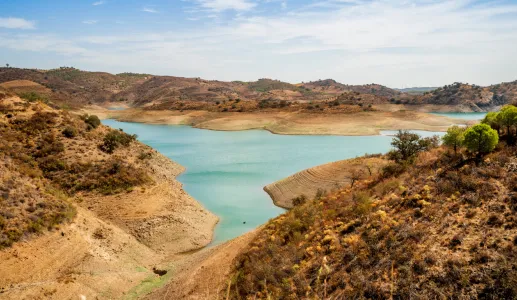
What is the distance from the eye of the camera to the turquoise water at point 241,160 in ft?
93.2

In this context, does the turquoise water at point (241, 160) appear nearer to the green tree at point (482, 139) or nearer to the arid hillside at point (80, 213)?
the arid hillside at point (80, 213)

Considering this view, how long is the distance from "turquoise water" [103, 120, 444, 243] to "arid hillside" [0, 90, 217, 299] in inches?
114

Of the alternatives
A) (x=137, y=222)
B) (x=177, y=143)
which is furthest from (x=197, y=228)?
(x=177, y=143)

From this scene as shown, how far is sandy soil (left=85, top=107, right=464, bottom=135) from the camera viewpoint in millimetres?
69875

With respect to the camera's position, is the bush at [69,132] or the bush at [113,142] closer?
the bush at [69,132]

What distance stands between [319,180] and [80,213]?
18503mm

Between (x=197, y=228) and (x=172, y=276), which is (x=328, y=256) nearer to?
(x=172, y=276)

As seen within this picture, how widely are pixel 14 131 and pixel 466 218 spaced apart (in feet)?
103

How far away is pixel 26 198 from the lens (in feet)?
62.2

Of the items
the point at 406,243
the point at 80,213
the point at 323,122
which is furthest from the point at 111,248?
the point at 323,122

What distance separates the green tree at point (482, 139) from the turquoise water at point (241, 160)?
1459cm

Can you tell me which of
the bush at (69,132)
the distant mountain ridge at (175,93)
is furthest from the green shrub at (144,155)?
the distant mountain ridge at (175,93)

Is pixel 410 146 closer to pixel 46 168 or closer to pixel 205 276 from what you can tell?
pixel 205 276

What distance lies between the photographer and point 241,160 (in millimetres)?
46344
